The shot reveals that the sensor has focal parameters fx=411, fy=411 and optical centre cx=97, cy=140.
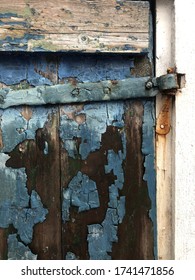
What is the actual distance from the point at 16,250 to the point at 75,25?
0.65m

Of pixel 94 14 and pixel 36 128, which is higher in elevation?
pixel 94 14

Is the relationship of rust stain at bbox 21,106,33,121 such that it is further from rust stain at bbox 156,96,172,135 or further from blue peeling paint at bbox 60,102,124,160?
rust stain at bbox 156,96,172,135

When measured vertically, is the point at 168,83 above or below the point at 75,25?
below

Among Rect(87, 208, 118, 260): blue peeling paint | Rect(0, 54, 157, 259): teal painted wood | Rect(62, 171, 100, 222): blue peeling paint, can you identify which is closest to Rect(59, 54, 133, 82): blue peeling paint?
Rect(0, 54, 157, 259): teal painted wood

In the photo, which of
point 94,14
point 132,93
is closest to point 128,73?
point 132,93

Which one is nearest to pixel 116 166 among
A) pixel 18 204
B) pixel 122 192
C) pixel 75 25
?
pixel 122 192

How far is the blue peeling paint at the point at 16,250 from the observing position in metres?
1.15

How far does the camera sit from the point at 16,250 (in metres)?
1.15

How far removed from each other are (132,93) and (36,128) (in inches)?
11.3

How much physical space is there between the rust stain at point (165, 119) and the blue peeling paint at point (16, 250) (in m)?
0.50

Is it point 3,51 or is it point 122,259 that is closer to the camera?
point 3,51

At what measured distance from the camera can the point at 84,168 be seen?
1170 millimetres

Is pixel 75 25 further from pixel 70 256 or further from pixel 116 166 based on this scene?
pixel 70 256
